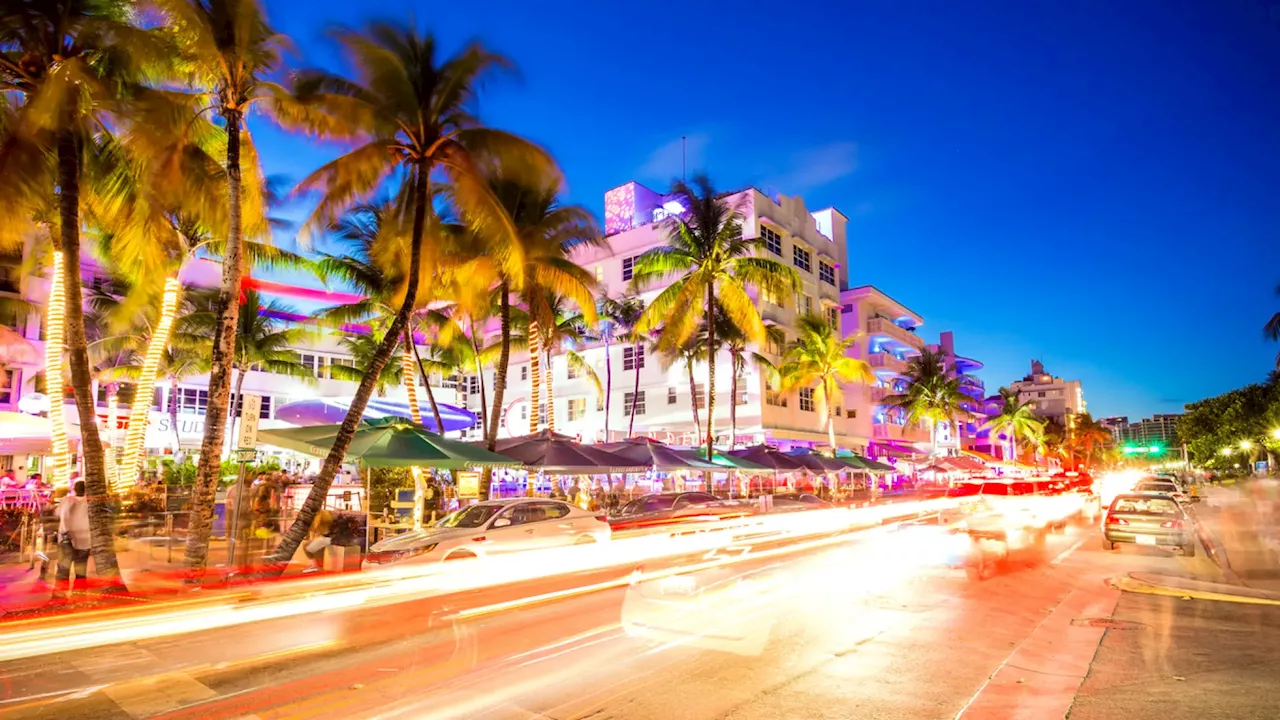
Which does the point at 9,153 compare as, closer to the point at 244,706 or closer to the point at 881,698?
the point at 244,706

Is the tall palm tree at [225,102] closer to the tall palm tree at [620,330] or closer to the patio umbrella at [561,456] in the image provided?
the patio umbrella at [561,456]

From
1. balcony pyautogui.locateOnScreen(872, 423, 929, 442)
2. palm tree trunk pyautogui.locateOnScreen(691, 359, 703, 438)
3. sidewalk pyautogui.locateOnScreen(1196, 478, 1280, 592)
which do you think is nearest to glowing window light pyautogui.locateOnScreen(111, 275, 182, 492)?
sidewalk pyautogui.locateOnScreen(1196, 478, 1280, 592)

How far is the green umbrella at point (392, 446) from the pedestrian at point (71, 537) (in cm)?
449

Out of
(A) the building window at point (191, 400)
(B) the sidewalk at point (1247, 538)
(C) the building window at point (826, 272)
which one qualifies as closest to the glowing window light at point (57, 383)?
(B) the sidewalk at point (1247, 538)

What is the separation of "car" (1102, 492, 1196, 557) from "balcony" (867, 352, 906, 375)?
38.0 metres

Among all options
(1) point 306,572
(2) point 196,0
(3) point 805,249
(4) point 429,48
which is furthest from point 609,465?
(3) point 805,249

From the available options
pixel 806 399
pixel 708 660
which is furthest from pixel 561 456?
pixel 806 399

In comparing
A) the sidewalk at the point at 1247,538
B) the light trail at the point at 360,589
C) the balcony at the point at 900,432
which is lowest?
the sidewalk at the point at 1247,538

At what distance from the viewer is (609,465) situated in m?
22.2

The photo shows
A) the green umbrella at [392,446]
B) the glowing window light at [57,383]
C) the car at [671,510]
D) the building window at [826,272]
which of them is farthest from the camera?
the building window at [826,272]

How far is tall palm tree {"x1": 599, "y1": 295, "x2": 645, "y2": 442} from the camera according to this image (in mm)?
44594

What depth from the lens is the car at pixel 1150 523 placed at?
1714 centimetres

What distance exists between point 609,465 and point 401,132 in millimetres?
10164

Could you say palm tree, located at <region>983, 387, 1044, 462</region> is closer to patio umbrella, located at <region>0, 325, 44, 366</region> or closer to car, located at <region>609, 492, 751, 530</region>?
car, located at <region>609, 492, 751, 530</region>
